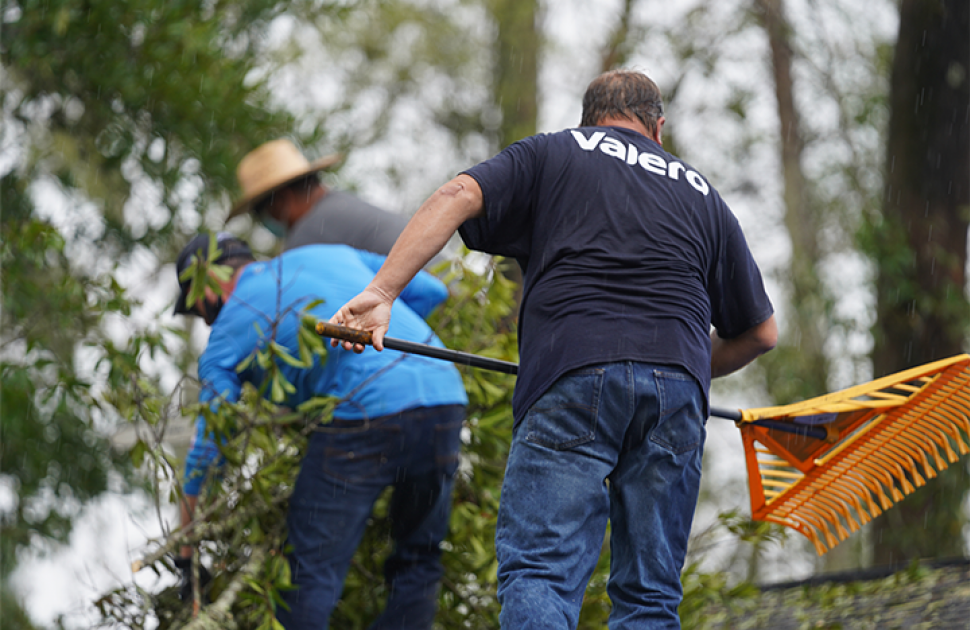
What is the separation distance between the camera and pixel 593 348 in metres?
2.29

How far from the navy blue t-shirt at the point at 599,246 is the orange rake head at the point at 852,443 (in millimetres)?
755

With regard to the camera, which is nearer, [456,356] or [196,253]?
[456,356]

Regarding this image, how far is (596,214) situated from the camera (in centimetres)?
242

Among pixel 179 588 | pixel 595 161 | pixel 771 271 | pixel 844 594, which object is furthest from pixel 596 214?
pixel 771 271

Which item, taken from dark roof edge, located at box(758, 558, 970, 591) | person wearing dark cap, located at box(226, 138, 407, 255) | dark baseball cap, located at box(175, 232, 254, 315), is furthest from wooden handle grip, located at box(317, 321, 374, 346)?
dark roof edge, located at box(758, 558, 970, 591)

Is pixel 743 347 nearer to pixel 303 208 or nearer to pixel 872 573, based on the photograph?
pixel 303 208

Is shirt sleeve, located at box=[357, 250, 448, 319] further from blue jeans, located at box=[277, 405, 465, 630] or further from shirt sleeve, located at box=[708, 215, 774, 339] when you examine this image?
shirt sleeve, located at box=[708, 215, 774, 339]

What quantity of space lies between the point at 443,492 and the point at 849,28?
37.4 ft

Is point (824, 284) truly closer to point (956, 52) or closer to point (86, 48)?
point (956, 52)

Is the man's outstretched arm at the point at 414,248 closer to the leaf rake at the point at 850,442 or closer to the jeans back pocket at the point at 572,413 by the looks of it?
Answer: the jeans back pocket at the point at 572,413

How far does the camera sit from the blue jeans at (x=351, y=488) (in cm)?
319

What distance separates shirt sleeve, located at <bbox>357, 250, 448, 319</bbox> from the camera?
3602 millimetres

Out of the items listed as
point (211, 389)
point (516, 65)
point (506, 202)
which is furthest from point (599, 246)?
point (516, 65)

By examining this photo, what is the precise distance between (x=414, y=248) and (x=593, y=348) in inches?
20.5
